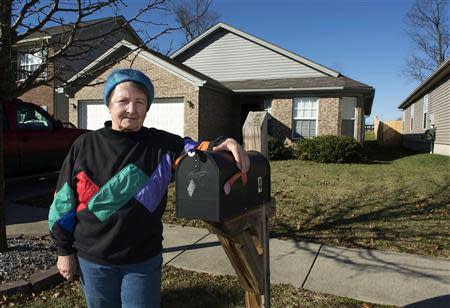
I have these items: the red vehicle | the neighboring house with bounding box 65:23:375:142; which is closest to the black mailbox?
the red vehicle

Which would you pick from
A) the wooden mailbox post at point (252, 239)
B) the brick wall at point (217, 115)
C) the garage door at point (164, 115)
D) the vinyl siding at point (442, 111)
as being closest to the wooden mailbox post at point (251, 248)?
the wooden mailbox post at point (252, 239)

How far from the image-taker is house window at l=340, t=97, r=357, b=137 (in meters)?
16.5

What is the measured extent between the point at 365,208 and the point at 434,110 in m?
14.1

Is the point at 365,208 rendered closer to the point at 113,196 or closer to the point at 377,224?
the point at 377,224

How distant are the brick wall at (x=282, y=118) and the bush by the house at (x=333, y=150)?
3.06 meters

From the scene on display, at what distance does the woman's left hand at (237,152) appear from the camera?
191 cm

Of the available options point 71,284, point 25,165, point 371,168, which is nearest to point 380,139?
point 371,168

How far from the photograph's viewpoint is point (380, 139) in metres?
30.1

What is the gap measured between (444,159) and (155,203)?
580 inches

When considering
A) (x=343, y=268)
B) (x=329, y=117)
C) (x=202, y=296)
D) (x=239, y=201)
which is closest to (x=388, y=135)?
(x=329, y=117)

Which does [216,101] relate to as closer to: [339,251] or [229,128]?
[229,128]

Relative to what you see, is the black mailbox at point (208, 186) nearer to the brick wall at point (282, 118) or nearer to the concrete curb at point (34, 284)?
the concrete curb at point (34, 284)

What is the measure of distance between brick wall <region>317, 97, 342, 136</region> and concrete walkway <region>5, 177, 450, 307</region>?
12175 millimetres

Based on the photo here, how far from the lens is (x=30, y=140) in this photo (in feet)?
26.0
